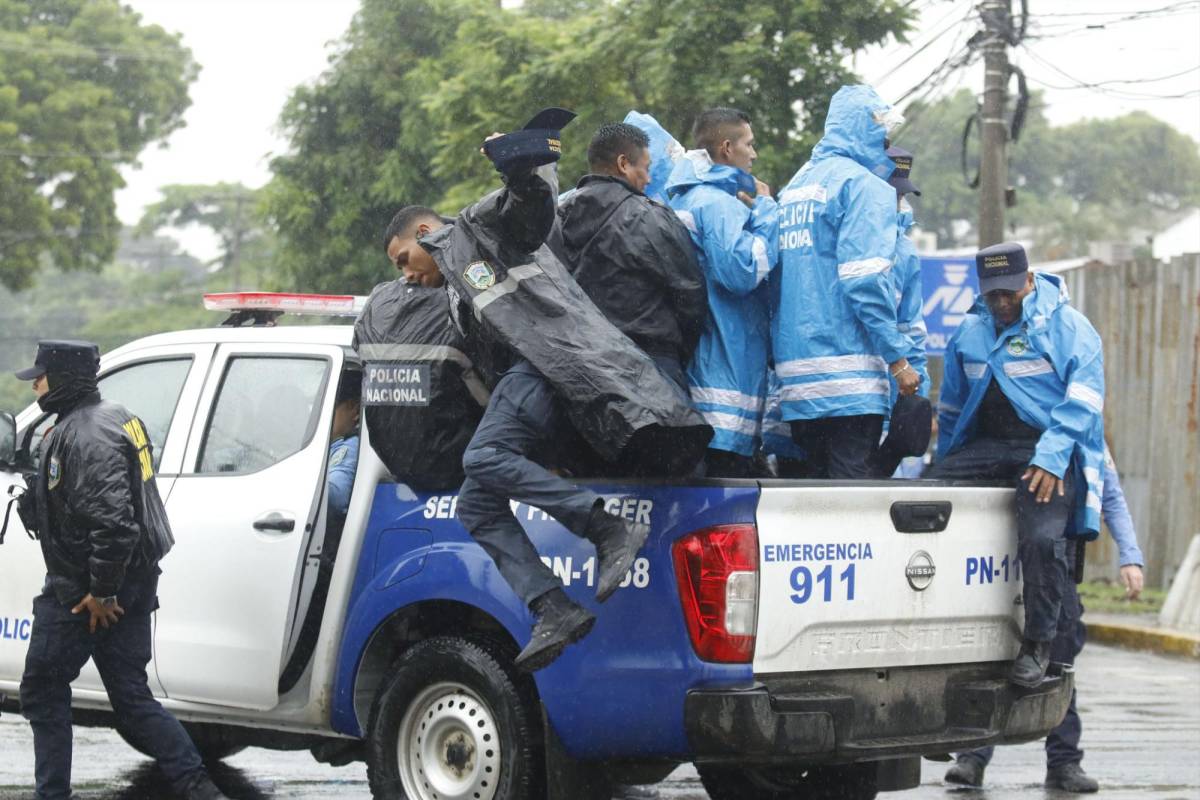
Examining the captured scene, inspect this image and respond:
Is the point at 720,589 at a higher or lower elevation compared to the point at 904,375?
lower

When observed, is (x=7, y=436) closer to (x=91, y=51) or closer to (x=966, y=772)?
(x=966, y=772)

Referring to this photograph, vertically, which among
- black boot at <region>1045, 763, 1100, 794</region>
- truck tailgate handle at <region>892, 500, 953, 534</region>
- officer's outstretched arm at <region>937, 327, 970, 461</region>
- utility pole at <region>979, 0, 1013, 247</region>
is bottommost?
black boot at <region>1045, 763, 1100, 794</region>

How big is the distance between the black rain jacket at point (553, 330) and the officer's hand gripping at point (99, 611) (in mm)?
1548

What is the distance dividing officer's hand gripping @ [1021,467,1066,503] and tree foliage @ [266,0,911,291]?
32.4 ft

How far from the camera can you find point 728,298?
5.92 metres

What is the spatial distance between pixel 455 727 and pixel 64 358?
187 cm

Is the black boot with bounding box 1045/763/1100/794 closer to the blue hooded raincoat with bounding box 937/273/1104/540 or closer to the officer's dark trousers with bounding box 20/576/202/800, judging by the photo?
the blue hooded raincoat with bounding box 937/273/1104/540

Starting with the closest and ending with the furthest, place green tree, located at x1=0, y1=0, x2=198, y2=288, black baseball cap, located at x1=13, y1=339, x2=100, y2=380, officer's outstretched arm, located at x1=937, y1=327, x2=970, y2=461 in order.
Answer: black baseball cap, located at x1=13, y1=339, x2=100, y2=380, officer's outstretched arm, located at x1=937, y1=327, x2=970, y2=461, green tree, located at x1=0, y1=0, x2=198, y2=288

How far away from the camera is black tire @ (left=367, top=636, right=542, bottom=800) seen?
5211 mm

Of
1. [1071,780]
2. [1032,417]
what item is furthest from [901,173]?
[1071,780]

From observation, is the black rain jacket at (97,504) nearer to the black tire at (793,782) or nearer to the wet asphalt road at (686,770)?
the wet asphalt road at (686,770)

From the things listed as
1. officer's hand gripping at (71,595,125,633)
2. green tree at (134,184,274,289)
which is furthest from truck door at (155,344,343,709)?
green tree at (134,184,274,289)

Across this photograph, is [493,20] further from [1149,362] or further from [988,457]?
[988,457]

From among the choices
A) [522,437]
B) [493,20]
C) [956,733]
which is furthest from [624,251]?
[493,20]
